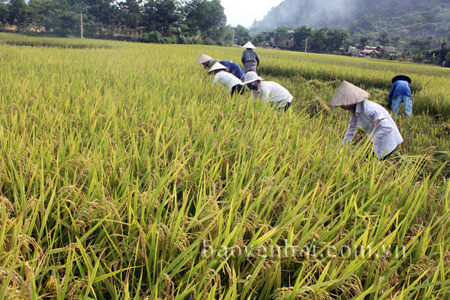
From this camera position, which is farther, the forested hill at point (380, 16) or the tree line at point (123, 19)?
the forested hill at point (380, 16)

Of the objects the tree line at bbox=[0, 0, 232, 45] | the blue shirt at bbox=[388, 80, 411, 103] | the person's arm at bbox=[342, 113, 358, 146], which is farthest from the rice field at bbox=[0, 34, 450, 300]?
the tree line at bbox=[0, 0, 232, 45]

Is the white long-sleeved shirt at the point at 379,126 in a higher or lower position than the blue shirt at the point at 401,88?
lower

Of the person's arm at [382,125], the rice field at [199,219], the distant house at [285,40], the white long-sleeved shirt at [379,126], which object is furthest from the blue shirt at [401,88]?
the distant house at [285,40]

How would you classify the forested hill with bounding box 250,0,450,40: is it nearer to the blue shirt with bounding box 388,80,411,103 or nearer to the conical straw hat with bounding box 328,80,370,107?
the blue shirt with bounding box 388,80,411,103

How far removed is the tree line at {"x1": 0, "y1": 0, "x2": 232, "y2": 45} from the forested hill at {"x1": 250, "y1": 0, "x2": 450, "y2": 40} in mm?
68133

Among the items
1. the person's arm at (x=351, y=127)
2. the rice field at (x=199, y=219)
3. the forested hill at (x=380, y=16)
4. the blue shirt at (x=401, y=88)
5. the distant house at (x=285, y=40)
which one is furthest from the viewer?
the forested hill at (x=380, y=16)

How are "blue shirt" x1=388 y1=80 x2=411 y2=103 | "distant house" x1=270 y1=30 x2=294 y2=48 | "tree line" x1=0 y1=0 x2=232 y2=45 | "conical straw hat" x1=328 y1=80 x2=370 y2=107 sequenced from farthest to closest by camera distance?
"distant house" x1=270 y1=30 x2=294 y2=48 < "tree line" x1=0 y1=0 x2=232 y2=45 < "blue shirt" x1=388 y1=80 x2=411 y2=103 < "conical straw hat" x1=328 y1=80 x2=370 y2=107

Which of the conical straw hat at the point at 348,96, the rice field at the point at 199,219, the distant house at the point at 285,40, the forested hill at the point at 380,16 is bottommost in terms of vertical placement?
the rice field at the point at 199,219

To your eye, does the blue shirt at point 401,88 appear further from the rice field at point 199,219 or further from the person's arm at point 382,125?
the rice field at point 199,219

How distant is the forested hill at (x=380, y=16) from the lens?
88.8m

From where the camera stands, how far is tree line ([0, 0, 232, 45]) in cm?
3506

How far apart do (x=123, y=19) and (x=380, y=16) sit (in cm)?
11282

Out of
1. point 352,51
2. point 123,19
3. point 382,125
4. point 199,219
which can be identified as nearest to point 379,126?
point 382,125

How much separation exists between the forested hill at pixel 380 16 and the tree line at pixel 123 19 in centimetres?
6813
